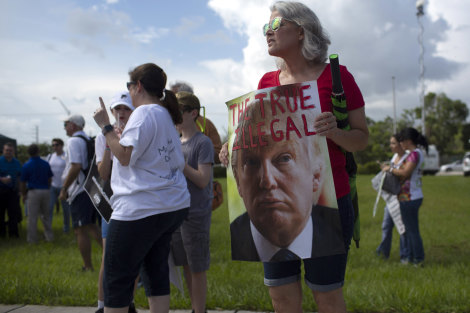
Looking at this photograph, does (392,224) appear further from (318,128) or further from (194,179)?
(318,128)

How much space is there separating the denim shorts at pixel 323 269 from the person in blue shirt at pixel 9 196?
8.51 meters

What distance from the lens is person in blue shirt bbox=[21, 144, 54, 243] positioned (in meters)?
8.51

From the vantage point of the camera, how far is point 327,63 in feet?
7.13

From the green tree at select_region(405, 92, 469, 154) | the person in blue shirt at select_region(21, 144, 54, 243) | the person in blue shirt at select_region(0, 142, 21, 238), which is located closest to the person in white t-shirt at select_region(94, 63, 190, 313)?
the person in blue shirt at select_region(21, 144, 54, 243)

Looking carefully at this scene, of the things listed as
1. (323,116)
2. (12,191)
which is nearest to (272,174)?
(323,116)

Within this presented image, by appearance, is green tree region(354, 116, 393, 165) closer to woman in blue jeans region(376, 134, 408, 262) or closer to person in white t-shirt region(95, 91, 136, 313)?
woman in blue jeans region(376, 134, 408, 262)

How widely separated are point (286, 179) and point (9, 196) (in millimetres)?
8761

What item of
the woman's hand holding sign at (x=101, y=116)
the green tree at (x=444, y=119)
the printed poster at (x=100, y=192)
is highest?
the green tree at (x=444, y=119)

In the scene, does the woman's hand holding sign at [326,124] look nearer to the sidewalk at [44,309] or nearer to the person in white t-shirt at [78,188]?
the sidewalk at [44,309]

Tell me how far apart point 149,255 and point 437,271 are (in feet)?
Answer: 13.1

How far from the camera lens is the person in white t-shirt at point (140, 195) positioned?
2492 mm

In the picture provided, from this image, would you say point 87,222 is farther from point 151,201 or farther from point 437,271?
point 437,271

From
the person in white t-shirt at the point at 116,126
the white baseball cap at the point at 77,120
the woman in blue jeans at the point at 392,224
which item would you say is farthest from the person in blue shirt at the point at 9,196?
the woman in blue jeans at the point at 392,224

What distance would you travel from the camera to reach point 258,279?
4844mm
